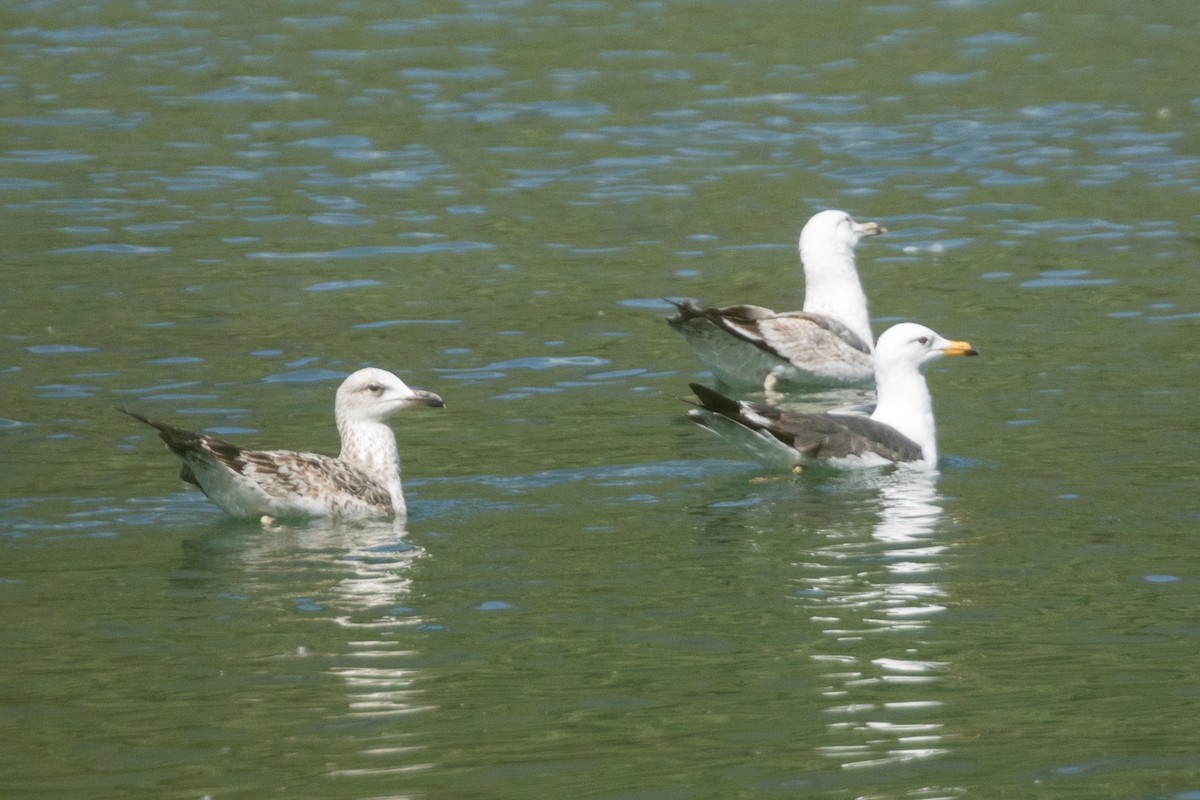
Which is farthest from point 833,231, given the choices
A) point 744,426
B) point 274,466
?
point 274,466

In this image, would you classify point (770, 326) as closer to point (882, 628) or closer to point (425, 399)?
point (425, 399)

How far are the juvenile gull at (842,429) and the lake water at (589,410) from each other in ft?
0.77

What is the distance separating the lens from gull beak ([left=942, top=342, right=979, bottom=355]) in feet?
43.4

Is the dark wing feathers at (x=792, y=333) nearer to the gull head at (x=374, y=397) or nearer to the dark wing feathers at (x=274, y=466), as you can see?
the gull head at (x=374, y=397)

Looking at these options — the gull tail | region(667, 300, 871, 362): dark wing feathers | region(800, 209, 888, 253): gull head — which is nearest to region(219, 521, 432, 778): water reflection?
the gull tail

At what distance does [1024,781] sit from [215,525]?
18.5 ft

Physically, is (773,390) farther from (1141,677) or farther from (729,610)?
(1141,677)

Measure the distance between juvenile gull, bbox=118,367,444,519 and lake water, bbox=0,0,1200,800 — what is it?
0.60 feet

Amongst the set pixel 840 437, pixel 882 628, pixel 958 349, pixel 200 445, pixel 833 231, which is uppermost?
pixel 833 231

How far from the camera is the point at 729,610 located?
9.63m

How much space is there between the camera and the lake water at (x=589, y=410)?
801 centimetres

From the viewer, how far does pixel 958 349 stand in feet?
43.6

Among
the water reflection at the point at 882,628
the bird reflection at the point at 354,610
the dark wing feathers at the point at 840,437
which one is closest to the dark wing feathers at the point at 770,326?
the dark wing feathers at the point at 840,437

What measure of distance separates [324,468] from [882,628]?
150 inches
